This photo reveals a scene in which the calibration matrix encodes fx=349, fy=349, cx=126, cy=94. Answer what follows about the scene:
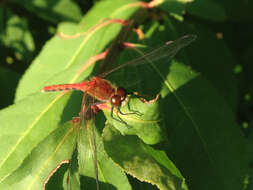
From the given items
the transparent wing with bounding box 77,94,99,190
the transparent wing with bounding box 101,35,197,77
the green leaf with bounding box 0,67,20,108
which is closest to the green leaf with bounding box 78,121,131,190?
the transparent wing with bounding box 77,94,99,190

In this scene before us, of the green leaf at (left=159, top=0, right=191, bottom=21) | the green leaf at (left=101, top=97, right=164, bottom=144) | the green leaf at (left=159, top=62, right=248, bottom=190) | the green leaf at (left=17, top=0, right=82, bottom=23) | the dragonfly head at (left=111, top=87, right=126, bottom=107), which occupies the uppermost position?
the green leaf at (left=17, top=0, right=82, bottom=23)

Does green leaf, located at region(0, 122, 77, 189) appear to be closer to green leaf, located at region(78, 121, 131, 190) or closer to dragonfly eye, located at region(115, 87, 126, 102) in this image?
green leaf, located at region(78, 121, 131, 190)

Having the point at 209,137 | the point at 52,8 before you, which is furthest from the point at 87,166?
the point at 52,8

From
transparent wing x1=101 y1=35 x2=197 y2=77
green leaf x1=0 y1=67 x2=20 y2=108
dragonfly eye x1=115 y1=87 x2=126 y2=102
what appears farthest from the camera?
green leaf x1=0 y1=67 x2=20 y2=108

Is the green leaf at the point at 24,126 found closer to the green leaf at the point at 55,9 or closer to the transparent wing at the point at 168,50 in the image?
the transparent wing at the point at 168,50

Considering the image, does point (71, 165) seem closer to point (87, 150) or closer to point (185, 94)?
point (87, 150)

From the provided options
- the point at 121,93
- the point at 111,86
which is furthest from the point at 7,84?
the point at 121,93

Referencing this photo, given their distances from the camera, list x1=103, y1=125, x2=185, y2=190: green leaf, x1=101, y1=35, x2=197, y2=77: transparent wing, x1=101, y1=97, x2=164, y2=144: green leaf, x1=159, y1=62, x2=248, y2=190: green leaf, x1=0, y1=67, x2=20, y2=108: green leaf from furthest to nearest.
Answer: x1=0, y1=67, x2=20, y2=108: green leaf → x1=101, y1=35, x2=197, y2=77: transparent wing → x1=159, y1=62, x2=248, y2=190: green leaf → x1=101, y1=97, x2=164, y2=144: green leaf → x1=103, y1=125, x2=185, y2=190: green leaf

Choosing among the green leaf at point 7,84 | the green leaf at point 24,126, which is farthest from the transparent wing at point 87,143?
the green leaf at point 7,84
